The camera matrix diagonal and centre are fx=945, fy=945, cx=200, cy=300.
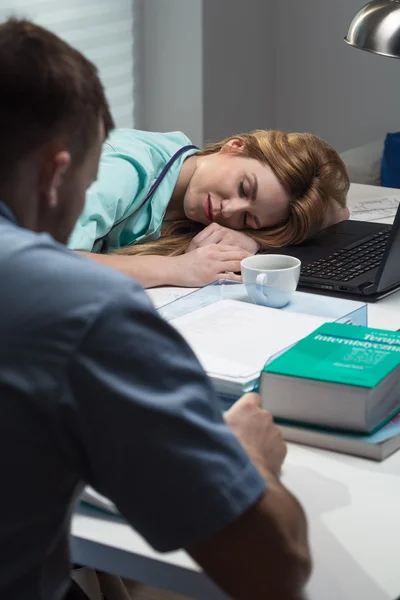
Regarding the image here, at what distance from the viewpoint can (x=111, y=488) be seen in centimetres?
75

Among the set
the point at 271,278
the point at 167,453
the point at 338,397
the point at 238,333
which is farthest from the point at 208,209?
the point at 167,453

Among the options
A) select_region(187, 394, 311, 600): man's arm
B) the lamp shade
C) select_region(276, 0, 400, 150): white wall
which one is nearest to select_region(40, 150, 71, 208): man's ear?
select_region(187, 394, 311, 600): man's arm

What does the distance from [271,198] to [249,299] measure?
1.69 feet

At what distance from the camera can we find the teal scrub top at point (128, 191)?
1.91m

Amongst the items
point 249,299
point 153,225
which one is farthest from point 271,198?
point 249,299

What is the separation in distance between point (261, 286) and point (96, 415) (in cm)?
86

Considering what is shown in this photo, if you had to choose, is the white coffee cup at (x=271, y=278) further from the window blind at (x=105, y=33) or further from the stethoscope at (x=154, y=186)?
the window blind at (x=105, y=33)

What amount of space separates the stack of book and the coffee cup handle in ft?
1.08

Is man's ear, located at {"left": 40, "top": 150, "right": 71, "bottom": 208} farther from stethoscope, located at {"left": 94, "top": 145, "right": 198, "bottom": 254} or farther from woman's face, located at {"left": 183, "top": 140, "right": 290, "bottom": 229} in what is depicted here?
woman's face, located at {"left": 183, "top": 140, "right": 290, "bottom": 229}

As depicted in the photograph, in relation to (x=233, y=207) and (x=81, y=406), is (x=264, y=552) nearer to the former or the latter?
(x=81, y=406)

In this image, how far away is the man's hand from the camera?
1.04 meters

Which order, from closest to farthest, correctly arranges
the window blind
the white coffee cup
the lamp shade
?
the white coffee cup < the lamp shade < the window blind

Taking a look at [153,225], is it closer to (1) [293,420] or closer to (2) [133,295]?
(1) [293,420]

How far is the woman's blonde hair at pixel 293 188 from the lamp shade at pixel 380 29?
0.39 m
